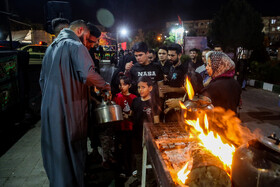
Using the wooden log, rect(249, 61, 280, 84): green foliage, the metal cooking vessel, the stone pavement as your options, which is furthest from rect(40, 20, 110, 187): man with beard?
rect(249, 61, 280, 84): green foliage

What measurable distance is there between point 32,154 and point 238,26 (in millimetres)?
33262

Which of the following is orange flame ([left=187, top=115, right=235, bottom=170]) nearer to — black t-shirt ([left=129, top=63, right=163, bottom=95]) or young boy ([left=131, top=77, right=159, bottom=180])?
young boy ([left=131, top=77, right=159, bottom=180])

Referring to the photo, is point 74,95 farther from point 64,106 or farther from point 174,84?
point 174,84

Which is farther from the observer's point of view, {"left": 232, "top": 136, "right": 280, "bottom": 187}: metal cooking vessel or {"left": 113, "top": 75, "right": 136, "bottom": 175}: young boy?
{"left": 113, "top": 75, "right": 136, "bottom": 175}: young boy

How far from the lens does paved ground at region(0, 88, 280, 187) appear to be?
3274mm

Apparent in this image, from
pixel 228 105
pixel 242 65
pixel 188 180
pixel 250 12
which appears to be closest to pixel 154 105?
pixel 228 105

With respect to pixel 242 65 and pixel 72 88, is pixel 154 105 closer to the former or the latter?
pixel 72 88

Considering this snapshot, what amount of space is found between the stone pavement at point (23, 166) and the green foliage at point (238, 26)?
28.7 meters

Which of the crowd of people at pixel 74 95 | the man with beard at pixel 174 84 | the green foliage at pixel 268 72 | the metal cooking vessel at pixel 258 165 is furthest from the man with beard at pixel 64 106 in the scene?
the green foliage at pixel 268 72

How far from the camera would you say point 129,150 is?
12.3 feet

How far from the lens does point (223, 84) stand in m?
2.53

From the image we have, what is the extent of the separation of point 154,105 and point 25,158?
2986 mm

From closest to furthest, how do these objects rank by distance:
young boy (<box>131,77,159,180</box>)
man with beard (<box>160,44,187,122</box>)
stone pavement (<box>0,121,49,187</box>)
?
stone pavement (<box>0,121,49,187</box>) < young boy (<box>131,77,159,180</box>) < man with beard (<box>160,44,187,122</box>)

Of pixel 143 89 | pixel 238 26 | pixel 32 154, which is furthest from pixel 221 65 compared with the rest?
pixel 238 26
